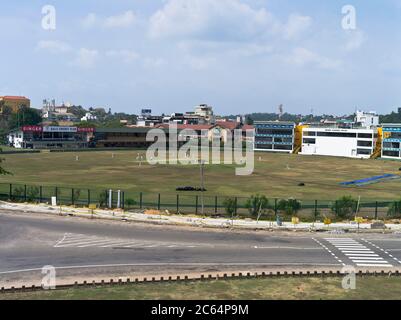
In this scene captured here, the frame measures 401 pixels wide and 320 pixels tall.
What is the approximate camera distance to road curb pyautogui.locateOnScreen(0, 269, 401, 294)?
2591 cm

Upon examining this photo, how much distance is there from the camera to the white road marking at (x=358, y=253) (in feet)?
105

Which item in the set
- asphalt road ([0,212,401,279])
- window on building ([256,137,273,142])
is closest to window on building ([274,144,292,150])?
window on building ([256,137,273,142])

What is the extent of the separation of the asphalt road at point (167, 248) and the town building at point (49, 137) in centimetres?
12894

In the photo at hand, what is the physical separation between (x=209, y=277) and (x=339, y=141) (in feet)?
479

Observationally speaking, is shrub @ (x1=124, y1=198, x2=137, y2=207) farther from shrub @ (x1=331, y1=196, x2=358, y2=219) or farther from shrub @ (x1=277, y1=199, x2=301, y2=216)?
shrub @ (x1=331, y1=196, x2=358, y2=219)

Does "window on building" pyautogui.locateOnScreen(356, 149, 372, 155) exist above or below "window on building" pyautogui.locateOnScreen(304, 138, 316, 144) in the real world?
below

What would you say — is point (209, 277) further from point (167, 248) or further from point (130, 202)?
point (130, 202)

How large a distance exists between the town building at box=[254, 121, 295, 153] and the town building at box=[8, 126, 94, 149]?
2572 inches

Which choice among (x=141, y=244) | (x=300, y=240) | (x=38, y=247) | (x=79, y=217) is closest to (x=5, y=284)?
(x=38, y=247)

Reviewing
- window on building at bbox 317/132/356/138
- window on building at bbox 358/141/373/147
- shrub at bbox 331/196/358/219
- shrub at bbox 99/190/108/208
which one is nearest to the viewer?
shrub at bbox 331/196/358/219

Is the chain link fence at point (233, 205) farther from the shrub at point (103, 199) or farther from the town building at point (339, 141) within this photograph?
the town building at point (339, 141)

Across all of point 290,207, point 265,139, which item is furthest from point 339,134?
point 290,207

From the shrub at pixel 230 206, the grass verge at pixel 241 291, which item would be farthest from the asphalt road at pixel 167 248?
the shrub at pixel 230 206

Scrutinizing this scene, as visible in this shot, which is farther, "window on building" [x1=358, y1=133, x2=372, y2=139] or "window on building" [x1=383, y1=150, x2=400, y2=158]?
"window on building" [x1=358, y1=133, x2=372, y2=139]
